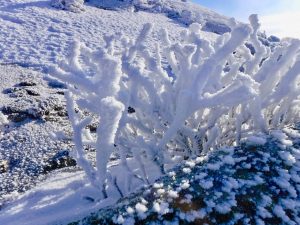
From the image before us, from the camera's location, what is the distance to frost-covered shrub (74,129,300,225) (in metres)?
1.79

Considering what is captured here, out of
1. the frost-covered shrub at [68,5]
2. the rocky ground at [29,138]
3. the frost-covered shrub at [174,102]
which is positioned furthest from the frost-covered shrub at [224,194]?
the frost-covered shrub at [68,5]

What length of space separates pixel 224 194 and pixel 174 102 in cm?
84

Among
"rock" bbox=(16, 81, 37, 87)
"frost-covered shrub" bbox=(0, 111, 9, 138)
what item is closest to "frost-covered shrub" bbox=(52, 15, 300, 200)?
"frost-covered shrub" bbox=(0, 111, 9, 138)

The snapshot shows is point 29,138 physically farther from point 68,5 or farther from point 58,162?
point 68,5

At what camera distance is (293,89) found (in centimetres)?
249

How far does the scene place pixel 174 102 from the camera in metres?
2.59

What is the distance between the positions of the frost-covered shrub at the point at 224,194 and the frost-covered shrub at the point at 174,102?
281 mm

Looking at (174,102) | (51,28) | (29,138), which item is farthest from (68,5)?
(174,102)

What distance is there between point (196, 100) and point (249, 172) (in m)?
0.46

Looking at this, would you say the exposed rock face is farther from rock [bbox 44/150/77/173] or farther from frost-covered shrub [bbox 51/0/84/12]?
frost-covered shrub [bbox 51/0/84/12]

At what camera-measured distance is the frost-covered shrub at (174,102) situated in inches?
84.7

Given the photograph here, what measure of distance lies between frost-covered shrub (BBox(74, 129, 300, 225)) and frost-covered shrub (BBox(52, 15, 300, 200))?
28cm

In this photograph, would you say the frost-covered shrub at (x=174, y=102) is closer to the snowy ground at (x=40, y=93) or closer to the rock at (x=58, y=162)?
the snowy ground at (x=40, y=93)

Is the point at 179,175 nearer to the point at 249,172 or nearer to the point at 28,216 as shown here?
the point at 249,172
